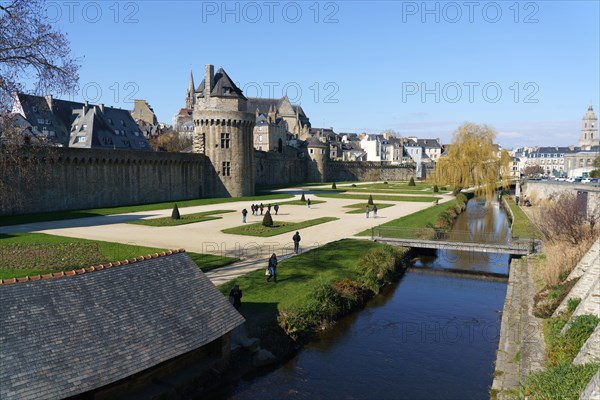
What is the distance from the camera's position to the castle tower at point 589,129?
5866 inches

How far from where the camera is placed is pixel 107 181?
40281mm

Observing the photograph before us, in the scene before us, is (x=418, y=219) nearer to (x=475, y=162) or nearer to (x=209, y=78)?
(x=475, y=162)

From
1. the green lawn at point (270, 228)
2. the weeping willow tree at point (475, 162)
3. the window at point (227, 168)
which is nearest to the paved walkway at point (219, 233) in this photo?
the green lawn at point (270, 228)

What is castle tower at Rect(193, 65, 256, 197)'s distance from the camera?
49469mm

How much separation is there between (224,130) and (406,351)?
40404 mm

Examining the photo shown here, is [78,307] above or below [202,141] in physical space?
below

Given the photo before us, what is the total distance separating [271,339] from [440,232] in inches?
676

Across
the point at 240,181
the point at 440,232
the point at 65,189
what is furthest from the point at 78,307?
the point at 240,181

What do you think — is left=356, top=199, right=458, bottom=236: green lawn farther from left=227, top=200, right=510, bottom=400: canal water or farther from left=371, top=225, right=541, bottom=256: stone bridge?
left=227, top=200, right=510, bottom=400: canal water

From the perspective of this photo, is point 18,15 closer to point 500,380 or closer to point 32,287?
point 32,287

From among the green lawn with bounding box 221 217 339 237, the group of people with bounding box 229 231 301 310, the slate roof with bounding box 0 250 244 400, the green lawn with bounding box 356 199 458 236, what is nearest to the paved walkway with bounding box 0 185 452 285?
the green lawn with bounding box 221 217 339 237

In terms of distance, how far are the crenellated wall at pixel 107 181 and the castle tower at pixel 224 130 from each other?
147 cm

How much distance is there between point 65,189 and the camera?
36.8 m

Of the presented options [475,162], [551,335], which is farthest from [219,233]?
[475,162]
